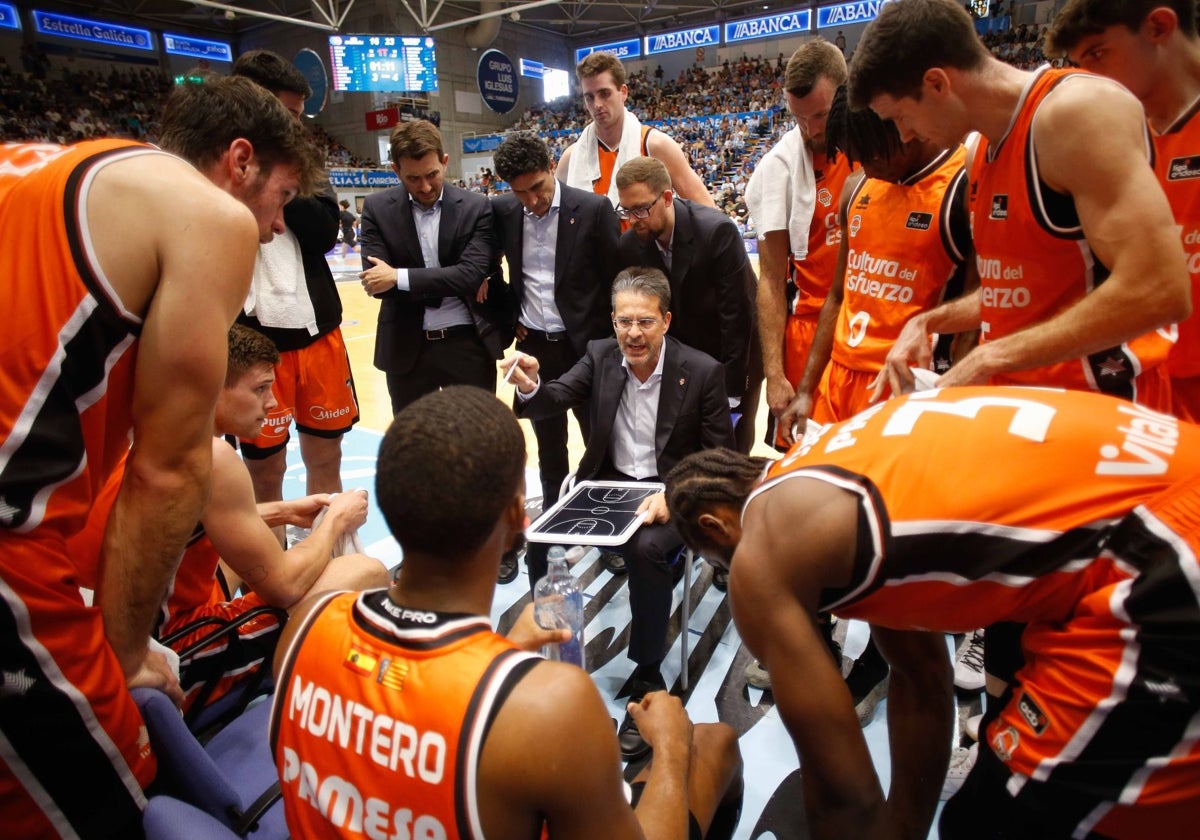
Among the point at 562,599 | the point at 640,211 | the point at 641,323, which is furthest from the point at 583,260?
the point at 562,599

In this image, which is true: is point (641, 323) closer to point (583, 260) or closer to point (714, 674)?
point (583, 260)

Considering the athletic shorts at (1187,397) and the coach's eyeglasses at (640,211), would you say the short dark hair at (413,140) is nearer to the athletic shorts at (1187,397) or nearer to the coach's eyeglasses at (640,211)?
the coach's eyeglasses at (640,211)

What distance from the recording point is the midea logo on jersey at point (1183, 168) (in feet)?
6.77

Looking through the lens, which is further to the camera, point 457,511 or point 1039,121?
point 1039,121

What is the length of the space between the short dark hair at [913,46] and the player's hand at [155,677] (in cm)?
212

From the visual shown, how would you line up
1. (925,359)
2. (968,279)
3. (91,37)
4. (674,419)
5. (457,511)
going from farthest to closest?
1. (91,37)
2. (674,419)
3. (968,279)
4. (925,359)
5. (457,511)

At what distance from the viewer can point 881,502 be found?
4.12 ft

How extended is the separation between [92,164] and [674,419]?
217cm

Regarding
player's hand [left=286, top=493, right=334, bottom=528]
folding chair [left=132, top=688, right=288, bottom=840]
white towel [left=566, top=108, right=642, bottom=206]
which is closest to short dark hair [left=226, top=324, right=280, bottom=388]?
player's hand [left=286, top=493, right=334, bottom=528]

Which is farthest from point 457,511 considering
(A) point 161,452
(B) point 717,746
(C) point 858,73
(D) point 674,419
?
(D) point 674,419

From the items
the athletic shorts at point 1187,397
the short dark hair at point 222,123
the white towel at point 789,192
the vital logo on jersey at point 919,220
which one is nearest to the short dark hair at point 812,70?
the white towel at point 789,192

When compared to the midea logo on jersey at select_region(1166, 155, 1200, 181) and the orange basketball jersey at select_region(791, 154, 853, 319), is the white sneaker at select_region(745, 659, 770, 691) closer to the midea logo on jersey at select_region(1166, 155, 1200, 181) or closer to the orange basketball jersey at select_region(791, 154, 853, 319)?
the orange basketball jersey at select_region(791, 154, 853, 319)

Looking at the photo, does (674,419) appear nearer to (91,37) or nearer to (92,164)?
(92,164)

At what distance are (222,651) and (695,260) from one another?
2479 mm
